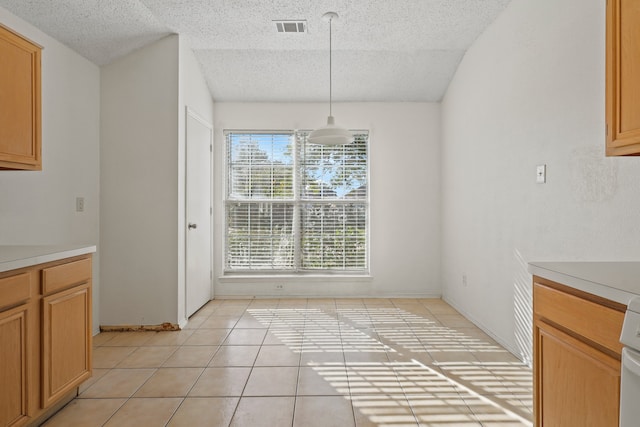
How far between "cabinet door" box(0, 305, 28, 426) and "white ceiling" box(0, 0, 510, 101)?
2.17m

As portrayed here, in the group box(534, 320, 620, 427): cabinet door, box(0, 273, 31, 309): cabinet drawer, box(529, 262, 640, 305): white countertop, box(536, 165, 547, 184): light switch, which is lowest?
box(534, 320, 620, 427): cabinet door

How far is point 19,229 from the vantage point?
276 centimetres

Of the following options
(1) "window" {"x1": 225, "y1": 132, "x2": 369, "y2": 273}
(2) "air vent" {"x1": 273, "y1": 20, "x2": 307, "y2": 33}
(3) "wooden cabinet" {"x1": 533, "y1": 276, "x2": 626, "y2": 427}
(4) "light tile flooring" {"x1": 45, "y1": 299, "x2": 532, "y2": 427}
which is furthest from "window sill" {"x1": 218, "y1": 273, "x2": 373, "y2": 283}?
(3) "wooden cabinet" {"x1": 533, "y1": 276, "x2": 626, "y2": 427}

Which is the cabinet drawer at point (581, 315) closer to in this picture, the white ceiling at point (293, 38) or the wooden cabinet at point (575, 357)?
the wooden cabinet at point (575, 357)

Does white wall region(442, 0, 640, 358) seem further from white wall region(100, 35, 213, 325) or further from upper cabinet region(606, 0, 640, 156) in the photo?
white wall region(100, 35, 213, 325)

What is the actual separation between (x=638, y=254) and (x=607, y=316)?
95cm

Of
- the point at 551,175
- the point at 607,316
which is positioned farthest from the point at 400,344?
the point at 607,316

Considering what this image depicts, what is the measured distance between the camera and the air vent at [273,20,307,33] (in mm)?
3600

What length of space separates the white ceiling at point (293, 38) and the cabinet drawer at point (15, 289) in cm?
201

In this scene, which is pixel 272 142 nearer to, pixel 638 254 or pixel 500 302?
pixel 500 302

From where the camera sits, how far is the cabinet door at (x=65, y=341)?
6.54ft

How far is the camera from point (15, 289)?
70.3 inches

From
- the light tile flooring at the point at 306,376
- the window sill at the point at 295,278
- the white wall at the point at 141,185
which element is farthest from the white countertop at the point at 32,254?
the window sill at the point at 295,278

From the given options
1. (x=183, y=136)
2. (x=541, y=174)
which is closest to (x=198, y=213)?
(x=183, y=136)
